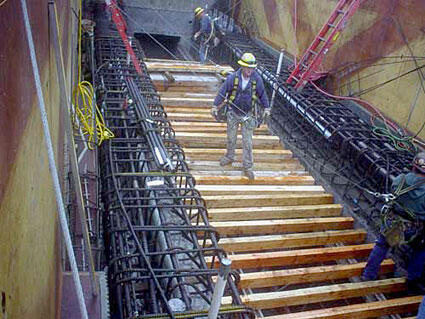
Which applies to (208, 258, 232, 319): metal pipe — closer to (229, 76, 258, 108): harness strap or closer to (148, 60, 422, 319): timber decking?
(148, 60, 422, 319): timber decking

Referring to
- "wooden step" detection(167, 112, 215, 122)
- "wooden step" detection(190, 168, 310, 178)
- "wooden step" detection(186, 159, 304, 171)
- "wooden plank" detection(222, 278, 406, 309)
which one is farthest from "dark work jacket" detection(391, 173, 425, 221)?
"wooden step" detection(167, 112, 215, 122)

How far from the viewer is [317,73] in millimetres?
10117

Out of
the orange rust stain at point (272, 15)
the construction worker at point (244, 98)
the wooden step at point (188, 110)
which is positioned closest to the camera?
the construction worker at point (244, 98)

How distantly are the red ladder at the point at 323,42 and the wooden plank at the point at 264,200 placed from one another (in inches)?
140

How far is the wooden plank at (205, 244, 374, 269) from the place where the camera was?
17.4ft

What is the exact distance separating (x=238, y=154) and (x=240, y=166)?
46 cm

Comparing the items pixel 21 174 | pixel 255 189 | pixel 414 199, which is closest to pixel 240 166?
pixel 255 189

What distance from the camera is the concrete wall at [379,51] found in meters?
7.46

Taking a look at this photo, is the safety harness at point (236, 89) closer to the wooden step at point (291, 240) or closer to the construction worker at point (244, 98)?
the construction worker at point (244, 98)

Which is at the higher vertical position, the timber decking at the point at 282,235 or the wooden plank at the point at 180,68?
the wooden plank at the point at 180,68

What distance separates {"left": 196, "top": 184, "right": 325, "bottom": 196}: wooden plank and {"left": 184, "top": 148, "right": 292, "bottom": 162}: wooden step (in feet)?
2.96

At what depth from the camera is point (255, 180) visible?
701 cm

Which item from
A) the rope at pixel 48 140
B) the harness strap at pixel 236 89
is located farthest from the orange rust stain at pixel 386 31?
the rope at pixel 48 140

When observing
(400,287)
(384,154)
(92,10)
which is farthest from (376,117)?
(92,10)
